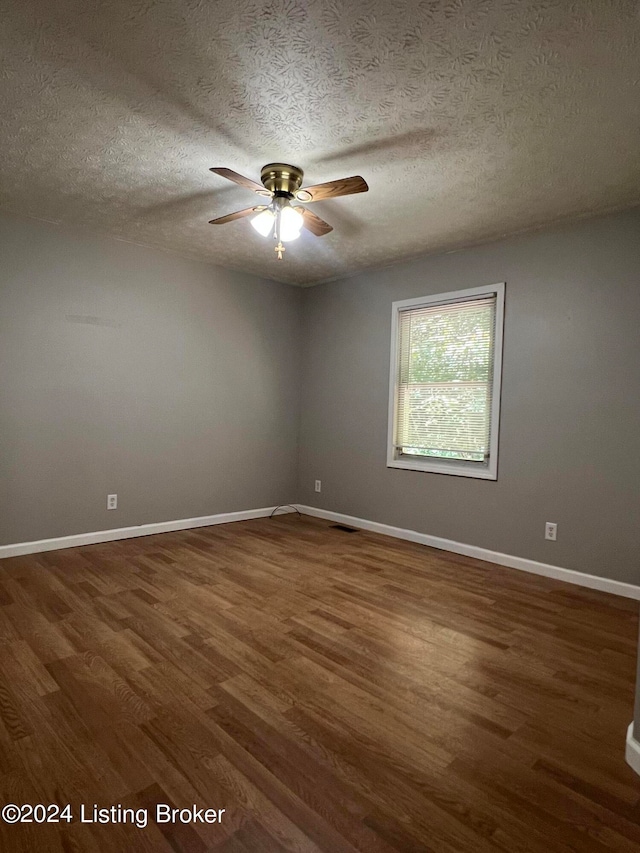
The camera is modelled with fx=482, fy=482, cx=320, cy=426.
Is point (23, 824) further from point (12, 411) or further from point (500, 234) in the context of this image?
point (500, 234)

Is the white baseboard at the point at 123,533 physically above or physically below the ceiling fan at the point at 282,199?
below

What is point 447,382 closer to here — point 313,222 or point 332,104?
point 313,222

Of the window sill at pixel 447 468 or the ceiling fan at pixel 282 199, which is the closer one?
the ceiling fan at pixel 282 199

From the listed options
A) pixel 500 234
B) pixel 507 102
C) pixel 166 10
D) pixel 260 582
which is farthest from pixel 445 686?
pixel 500 234

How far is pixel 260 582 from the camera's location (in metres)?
3.21

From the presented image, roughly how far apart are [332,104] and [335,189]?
381 mm

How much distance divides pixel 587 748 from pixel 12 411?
3.92 m

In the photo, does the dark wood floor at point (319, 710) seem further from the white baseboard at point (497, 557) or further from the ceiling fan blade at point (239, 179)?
the ceiling fan blade at point (239, 179)

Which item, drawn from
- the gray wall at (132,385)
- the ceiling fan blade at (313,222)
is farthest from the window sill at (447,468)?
the ceiling fan blade at (313,222)

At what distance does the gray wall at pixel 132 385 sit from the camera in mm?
3611

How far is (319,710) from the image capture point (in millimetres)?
1863

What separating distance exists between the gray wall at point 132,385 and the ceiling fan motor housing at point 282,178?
1864 millimetres

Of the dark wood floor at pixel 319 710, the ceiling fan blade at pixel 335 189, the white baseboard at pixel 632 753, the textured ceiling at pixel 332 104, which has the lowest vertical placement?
the dark wood floor at pixel 319 710

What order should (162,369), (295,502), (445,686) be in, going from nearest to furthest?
1. (445,686)
2. (162,369)
3. (295,502)
